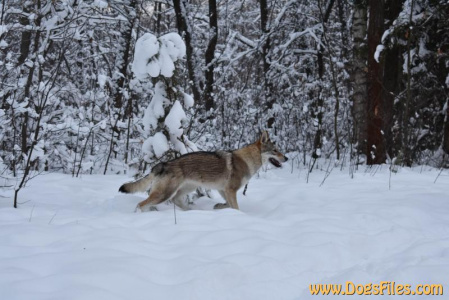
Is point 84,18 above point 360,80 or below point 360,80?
above

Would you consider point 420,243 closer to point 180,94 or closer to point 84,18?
point 180,94

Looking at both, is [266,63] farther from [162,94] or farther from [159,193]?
[159,193]

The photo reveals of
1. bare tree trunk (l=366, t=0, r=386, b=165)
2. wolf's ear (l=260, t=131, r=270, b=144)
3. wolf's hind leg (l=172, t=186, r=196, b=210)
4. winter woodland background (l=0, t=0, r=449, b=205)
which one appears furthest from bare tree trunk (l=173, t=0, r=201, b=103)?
wolf's hind leg (l=172, t=186, r=196, b=210)

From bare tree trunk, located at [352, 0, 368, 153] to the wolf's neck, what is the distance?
153 inches

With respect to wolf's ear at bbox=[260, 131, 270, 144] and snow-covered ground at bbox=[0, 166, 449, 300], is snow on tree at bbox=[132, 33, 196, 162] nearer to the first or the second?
snow-covered ground at bbox=[0, 166, 449, 300]

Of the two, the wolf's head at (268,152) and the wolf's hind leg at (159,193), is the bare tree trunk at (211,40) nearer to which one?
the wolf's head at (268,152)

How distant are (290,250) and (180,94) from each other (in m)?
3.71

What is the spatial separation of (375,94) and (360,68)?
2.75 feet

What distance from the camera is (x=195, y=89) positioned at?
12.1 meters

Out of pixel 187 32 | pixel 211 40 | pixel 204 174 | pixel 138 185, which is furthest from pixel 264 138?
pixel 211 40

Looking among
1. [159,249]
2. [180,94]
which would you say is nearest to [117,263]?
[159,249]

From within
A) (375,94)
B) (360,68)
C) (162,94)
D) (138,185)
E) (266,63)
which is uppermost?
(266,63)

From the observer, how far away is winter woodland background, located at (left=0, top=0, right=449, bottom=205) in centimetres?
654

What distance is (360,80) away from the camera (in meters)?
9.66
